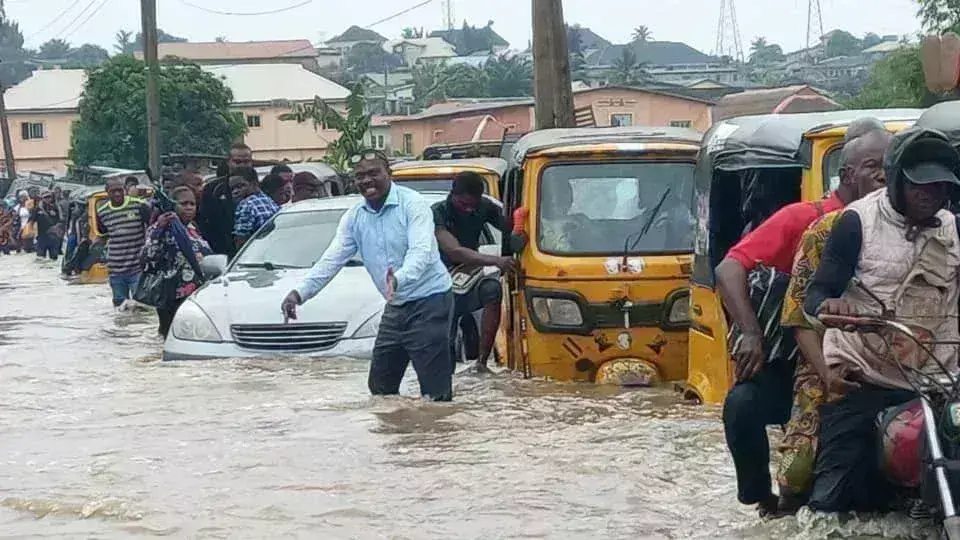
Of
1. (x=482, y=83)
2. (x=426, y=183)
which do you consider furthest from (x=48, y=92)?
(x=426, y=183)

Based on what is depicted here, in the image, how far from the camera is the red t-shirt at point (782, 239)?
593 cm

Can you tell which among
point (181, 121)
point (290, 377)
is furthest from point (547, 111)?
point (181, 121)

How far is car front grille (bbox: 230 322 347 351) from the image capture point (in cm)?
1160

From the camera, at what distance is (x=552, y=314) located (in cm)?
1052

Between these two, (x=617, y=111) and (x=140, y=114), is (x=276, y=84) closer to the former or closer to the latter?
(x=140, y=114)

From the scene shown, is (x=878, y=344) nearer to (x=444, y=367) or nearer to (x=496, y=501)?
(x=496, y=501)

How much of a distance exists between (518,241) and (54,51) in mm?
179058

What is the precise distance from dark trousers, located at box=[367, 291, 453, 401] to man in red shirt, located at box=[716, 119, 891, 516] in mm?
3339

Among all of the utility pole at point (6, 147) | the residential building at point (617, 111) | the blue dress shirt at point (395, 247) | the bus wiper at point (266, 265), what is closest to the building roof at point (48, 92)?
the utility pole at point (6, 147)

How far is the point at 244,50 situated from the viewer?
12769cm

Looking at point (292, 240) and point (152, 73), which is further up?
point (152, 73)

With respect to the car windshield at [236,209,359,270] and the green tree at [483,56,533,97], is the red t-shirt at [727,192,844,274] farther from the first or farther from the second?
the green tree at [483,56,533,97]

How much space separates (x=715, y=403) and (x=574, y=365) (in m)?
2.04

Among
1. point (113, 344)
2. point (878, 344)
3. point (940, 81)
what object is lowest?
point (113, 344)
